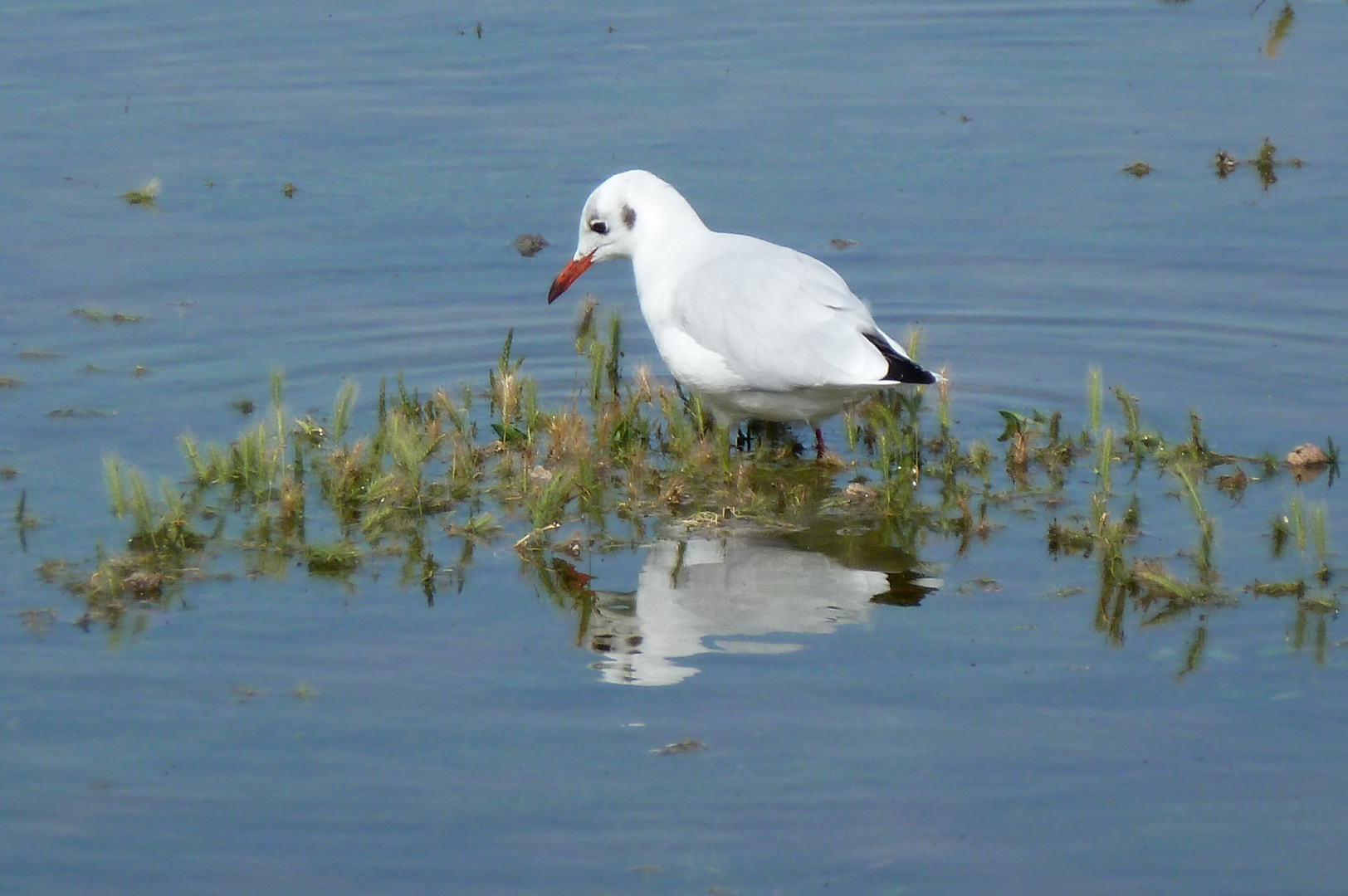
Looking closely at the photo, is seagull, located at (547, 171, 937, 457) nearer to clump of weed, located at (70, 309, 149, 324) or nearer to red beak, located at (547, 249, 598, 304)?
red beak, located at (547, 249, 598, 304)

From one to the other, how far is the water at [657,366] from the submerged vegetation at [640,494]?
14 cm

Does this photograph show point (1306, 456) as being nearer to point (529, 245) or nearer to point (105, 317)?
point (529, 245)

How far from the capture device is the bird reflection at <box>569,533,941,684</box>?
589 cm

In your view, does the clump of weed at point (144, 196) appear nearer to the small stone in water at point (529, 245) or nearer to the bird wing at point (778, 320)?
the small stone in water at point (529, 245)

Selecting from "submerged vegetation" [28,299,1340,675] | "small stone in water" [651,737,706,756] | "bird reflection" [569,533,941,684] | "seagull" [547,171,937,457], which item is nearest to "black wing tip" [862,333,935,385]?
"seagull" [547,171,937,457]

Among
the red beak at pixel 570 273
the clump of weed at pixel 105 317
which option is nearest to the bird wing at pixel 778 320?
the red beak at pixel 570 273

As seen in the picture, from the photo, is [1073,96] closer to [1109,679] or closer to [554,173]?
A: [554,173]

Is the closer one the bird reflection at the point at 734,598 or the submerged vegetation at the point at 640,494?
the bird reflection at the point at 734,598

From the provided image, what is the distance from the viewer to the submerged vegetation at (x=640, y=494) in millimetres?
6391

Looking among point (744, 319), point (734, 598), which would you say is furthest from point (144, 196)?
point (734, 598)

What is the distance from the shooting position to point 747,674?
224 inches

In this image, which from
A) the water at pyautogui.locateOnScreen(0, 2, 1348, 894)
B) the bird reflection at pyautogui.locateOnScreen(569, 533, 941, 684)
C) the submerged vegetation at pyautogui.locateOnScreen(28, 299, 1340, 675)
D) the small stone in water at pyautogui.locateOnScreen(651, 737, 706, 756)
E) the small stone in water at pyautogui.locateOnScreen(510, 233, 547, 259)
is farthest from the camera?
the small stone in water at pyautogui.locateOnScreen(510, 233, 547, 259)

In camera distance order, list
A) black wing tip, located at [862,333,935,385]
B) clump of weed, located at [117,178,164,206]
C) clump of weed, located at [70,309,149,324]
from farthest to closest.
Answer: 1. clump of weed, located at [117,178,164,206]
2. clump of weed, located at [70,309,149,324]
3. black wing tip, located at [862,333,935,385]

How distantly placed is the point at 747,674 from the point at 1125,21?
10.0 meters
